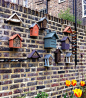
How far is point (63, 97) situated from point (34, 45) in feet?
6.22

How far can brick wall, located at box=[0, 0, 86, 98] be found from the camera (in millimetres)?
3176

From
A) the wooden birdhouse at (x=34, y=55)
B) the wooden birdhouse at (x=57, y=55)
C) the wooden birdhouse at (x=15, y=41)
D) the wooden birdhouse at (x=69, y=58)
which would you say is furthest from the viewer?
the wooden birdhouse at (x=69, y=58)

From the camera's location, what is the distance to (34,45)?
3771 millimetres

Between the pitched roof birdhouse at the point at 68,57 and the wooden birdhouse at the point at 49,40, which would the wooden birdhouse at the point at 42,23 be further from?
the pitched roof birdhouse at the point at 68,57

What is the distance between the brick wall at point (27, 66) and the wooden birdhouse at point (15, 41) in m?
0.11

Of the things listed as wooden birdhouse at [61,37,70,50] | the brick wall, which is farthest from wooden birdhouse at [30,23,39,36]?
wooden birdhouse at [61,37,70,50]

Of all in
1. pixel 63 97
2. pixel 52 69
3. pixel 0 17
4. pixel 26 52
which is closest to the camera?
pixel 0 17

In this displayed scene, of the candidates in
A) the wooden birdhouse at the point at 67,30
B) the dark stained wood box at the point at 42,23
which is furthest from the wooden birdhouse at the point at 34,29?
the wooden birdhouse at the point at 67,30

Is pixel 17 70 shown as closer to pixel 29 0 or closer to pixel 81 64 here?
pixel 81 64

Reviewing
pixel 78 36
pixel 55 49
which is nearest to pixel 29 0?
pixel 78 36

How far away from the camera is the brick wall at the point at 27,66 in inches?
125

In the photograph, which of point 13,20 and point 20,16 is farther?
point 20,16

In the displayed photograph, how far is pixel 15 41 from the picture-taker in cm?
320

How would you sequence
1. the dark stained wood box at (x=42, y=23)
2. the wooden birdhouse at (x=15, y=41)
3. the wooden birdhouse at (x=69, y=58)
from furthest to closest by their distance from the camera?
the wooden birdhouse at (x=69, y=58) < the dark stained wood box at (x=42, y=23) < the wooden birdhouse at (x=15, y=41)
